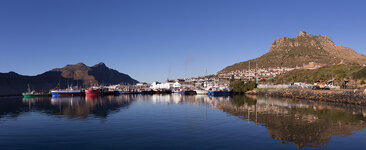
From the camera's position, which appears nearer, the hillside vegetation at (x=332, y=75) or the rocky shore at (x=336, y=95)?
the rocky shore at (x=336, y=95)

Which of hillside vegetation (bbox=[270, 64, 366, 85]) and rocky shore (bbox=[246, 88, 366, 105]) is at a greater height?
hillside vegetation (bbox=[270, 64, 366, 85])

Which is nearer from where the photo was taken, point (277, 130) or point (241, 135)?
point (241, 135)

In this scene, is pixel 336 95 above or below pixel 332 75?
below

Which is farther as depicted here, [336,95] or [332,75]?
[332,75]

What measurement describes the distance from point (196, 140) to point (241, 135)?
4.86 metres

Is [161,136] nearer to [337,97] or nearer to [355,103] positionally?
[355,103]

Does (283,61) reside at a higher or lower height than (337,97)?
higher

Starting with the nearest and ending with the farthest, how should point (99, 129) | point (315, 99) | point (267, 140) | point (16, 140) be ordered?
point (267, 140)
point (16, 140)
point (99, 129)
point (315, 99)

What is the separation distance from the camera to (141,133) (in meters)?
24.9

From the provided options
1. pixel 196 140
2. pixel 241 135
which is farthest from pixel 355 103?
pixel 196 140

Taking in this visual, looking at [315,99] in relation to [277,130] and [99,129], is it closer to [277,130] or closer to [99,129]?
[277,130]

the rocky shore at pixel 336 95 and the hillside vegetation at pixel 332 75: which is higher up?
the hillside vegetation at pixel 332 75

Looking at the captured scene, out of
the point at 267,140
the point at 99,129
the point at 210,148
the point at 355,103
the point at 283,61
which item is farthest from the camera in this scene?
the point at 283,61

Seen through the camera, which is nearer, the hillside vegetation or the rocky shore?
the rocky shore
